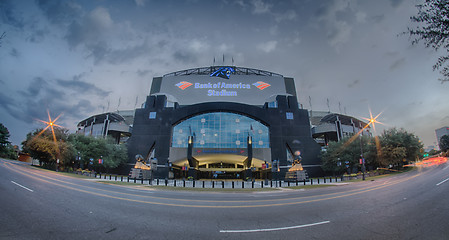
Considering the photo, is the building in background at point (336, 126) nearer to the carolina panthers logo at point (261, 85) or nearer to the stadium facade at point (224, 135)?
the stadium facade at point (224, 135)

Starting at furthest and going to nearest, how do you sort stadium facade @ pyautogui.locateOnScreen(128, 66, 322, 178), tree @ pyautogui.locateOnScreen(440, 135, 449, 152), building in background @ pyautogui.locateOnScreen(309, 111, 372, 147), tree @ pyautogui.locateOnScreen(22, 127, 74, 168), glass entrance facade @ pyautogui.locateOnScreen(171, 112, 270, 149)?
tree @ pyautogui.locateOnScreen(440, 135, 449, 152)
building in background @ pyautogui.locateOnScreen(309, 111, 372, 147)
glass entrance facade @ pyautogui.locateOnScreen(171, 112, 270, 149)
stadium facade @ pyautogui.locateOnScreen(128, 66, 322, 178)
tree @ pyautogui.locateOnScreen(22, 127, 74, 168)

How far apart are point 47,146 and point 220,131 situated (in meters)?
40.6

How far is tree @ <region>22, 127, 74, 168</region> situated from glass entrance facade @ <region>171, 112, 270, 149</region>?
83.8 feet

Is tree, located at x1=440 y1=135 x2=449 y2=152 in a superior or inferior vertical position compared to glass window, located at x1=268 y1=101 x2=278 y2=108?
inferior

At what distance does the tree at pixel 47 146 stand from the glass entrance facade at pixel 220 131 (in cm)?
2554

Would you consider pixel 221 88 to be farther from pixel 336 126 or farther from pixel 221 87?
pixel 336 126

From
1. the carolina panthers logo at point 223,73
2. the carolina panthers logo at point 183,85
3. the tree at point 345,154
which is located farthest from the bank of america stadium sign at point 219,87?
the tree at point 345,154

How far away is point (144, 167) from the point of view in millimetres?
46188

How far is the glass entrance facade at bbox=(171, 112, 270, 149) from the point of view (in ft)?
194

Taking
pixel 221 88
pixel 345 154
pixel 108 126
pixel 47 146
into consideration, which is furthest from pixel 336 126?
pixel 108 126

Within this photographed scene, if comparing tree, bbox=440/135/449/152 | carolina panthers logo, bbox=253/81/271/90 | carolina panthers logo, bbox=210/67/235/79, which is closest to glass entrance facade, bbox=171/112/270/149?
carolina panthers logo, bbox=253/81/271/90

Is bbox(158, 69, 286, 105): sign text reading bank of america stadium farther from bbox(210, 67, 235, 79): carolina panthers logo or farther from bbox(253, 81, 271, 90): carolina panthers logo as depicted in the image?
bbox(210, 67, 235, 79): carolina panthers logo

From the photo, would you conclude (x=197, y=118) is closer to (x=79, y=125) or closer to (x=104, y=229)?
(x=104, y=229)

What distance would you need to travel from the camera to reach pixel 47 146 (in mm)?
40500
